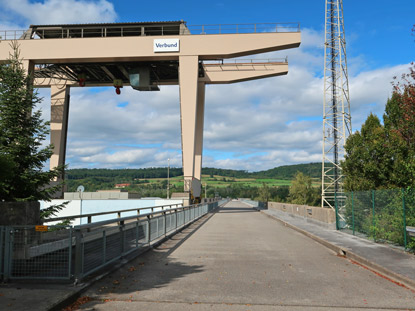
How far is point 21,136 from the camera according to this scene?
15.3 metres

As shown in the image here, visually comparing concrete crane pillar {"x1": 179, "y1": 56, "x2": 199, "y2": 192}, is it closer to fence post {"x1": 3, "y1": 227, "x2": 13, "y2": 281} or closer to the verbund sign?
the verbund sign

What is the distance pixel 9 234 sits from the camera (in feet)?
24.1

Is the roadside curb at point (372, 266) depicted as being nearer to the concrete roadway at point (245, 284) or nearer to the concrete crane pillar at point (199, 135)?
the concrete roadway at point (245, 284)

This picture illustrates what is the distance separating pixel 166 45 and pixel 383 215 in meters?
27.6

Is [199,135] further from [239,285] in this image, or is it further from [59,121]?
[239,285]

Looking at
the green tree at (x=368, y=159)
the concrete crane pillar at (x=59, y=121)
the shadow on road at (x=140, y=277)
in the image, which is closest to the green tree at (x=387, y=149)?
the green tree at (x=368, y=159)

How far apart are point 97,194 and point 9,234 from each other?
142ft

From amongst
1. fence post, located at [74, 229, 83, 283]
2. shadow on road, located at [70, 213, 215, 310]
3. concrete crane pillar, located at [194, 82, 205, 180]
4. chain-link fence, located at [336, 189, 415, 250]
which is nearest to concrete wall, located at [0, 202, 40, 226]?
fence post, located at [74, 229, 83, 283]

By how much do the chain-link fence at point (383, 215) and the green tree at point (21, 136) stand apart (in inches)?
476

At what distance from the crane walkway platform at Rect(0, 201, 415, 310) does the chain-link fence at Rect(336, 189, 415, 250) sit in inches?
93.2

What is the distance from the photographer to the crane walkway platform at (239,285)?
618cm

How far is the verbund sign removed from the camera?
119ft

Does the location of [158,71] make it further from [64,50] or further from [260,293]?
[260,293]

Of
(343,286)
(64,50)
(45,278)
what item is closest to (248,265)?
(343,286)
